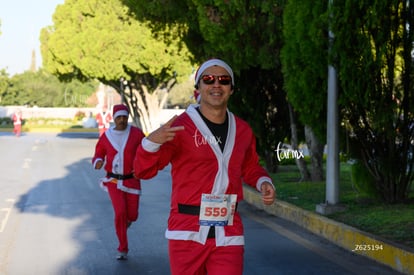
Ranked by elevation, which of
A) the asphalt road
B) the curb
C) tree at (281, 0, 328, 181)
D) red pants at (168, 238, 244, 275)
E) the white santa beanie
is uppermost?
tree at (281, 0, 328, 181)

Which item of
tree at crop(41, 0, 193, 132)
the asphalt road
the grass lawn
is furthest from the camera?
tree at crop(41, 0, 193, 132)

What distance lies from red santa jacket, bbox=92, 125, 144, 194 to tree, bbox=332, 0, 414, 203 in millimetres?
3426

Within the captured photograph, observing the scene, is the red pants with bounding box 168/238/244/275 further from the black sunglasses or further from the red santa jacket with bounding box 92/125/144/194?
the red santa jacket with bounding box 92/125/144/194

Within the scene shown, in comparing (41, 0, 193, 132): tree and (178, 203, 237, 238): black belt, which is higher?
(41, 0, 193, 132): tree

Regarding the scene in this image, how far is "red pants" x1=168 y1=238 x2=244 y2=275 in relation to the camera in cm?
497

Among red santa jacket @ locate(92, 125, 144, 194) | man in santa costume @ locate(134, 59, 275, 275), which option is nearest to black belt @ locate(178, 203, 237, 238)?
man in santa costume @ locate(134, 59, 275, 275)

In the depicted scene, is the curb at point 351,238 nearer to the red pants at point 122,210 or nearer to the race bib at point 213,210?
the red pants at point 122,210

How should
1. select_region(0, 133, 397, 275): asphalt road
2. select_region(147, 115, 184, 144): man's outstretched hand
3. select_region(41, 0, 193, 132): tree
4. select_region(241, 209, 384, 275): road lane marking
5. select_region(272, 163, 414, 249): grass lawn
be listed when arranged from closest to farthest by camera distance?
select_region(147, 115, 184, 144): man's outstretched hand
select_region(241, 209, 384, 275): road lane marking
select_region(0, 133, 397, 275): asphalt road
select_region(272, 163, 414, 249): grass lawn
select_region(41, 0, 193, 132): tree

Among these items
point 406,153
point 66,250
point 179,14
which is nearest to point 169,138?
point 66,250

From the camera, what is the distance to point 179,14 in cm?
1747

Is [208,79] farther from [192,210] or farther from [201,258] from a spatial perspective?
[201,258]

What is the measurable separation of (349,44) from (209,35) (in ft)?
15.9

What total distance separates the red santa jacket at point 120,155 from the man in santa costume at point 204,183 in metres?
4.38

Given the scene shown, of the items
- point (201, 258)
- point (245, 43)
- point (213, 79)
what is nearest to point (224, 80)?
point (213, 79)
